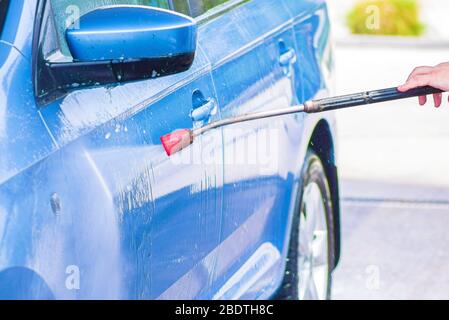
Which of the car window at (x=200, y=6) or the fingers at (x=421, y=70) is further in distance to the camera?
the car window at (x=200, y=6)

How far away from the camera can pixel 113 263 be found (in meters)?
2.86

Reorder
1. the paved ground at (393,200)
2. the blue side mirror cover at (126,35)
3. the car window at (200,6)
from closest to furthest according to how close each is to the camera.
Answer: the blue side mirror cover at (126,35), the car window at (200,6), the paved ground at (393,200)

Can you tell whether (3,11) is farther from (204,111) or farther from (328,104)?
(328,104)

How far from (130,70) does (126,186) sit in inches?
10.6

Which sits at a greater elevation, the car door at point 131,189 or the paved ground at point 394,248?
the car door at point 131,189

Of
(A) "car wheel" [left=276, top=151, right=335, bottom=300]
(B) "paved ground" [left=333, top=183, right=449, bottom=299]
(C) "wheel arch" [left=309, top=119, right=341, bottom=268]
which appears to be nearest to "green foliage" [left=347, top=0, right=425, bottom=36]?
(B) "paved ground" [left=333, top=183, right=449, bottom=299]

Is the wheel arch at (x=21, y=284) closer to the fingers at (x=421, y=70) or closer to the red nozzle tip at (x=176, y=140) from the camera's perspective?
the red nozzle tip at (x=176, y=140)

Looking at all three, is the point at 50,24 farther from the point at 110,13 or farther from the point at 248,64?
the point at 248,64

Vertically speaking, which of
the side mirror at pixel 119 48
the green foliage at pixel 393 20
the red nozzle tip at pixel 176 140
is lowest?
the green foliage at pixel 393 20

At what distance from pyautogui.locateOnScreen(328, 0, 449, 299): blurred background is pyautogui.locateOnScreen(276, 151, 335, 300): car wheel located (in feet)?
1.70

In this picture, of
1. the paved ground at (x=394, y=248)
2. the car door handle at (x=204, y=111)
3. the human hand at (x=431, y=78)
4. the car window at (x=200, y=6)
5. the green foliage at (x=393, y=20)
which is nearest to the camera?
the human hand at (x=431, y=78)

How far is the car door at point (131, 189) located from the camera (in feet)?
8.95

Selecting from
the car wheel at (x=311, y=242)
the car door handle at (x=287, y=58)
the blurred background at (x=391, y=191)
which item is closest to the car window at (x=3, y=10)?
the car door handle at (x=287, y=58)

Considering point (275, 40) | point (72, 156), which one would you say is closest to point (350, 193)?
point (275, 40)
